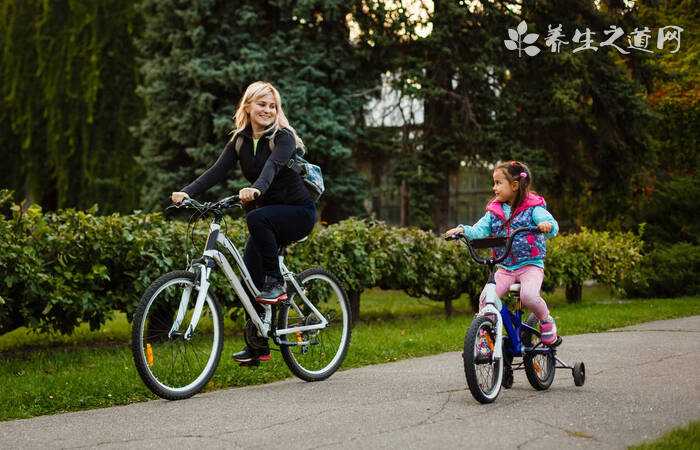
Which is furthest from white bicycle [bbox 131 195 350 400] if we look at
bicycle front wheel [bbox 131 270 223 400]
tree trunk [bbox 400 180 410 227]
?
tree trunk [bbox 400 180 410 227]

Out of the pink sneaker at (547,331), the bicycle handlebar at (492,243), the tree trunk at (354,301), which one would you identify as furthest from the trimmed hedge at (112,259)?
the pink sneaker at (547,331)

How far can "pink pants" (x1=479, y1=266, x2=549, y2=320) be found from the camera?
19.7ft

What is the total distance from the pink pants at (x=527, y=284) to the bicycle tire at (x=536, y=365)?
5.9 inches

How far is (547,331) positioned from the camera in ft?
20.5

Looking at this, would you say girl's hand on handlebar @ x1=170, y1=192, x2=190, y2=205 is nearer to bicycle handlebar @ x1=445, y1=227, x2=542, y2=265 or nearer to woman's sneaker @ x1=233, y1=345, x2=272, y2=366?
woman's sneaker @ x1=233, y1=345, x2=272, y2=366

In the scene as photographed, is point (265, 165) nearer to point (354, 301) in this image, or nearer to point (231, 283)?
point (231, 283)

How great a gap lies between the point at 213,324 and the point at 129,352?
2.95m

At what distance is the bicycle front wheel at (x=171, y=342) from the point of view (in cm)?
555

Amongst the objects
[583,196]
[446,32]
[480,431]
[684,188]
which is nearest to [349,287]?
[480,431]

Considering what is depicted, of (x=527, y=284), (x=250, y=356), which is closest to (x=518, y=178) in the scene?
(x=527, y=284)

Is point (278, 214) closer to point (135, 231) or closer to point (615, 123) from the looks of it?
point (135, 231)

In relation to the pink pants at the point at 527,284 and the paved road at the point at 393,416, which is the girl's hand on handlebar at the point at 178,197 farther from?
the pink pants at the point at 527,284

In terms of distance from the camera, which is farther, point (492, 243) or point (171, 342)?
point (492, 243)

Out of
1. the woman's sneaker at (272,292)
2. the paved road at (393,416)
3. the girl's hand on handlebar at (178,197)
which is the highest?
the girl's hand on handlebar at (178,197)
